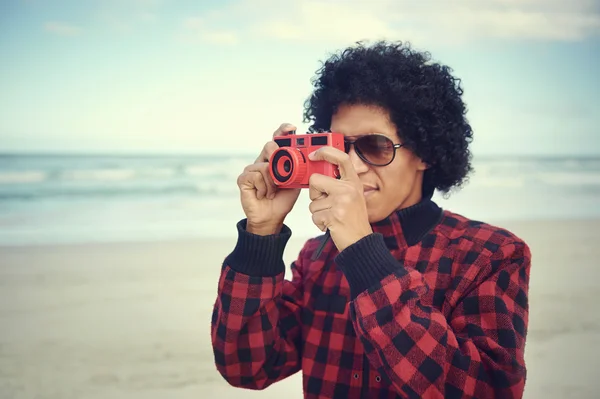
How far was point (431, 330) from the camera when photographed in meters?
1.11

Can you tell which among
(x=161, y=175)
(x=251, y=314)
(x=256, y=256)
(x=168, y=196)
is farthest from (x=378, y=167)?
(x=161, y=175)

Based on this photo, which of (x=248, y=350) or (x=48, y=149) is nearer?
(x=248, y=350)

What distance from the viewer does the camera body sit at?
4.35ft

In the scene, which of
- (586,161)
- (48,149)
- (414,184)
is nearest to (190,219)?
(414,184)

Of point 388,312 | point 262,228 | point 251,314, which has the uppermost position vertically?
point 262,228

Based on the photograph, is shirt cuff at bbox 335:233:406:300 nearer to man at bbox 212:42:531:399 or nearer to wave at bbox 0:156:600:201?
man at bbox 212:42:531:399

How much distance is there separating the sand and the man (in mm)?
1507

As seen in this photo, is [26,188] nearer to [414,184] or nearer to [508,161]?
[414,184]

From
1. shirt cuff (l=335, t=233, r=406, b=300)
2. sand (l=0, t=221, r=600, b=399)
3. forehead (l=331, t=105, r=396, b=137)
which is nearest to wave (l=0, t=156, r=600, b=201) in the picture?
sand (l=0, t=221, r=600, b=399)

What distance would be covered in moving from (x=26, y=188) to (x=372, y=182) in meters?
10.2

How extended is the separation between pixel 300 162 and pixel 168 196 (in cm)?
880

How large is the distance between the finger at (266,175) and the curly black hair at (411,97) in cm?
30

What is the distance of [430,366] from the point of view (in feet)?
3.63

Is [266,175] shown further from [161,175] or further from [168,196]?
[161,175]
